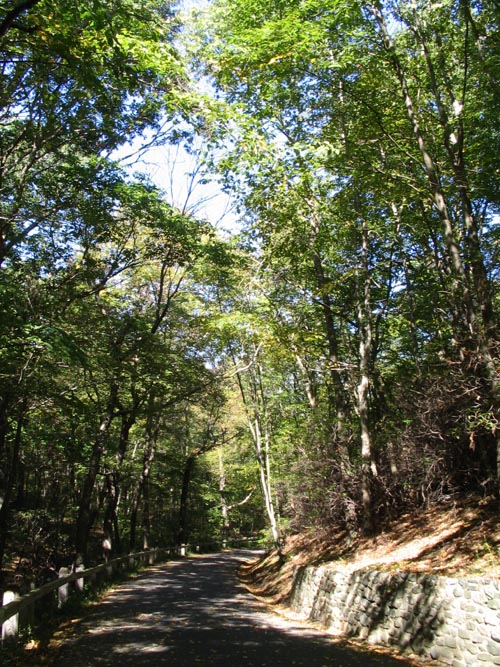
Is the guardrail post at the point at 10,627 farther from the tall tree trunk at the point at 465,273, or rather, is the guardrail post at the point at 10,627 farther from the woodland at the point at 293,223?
the tall tree trunk at the point at 465,273

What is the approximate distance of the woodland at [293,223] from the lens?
7.47m

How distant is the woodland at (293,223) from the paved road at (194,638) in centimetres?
355

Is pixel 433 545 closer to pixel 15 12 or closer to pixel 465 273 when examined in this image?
pixel 465 273

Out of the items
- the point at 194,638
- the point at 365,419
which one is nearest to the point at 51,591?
the point at 194,638

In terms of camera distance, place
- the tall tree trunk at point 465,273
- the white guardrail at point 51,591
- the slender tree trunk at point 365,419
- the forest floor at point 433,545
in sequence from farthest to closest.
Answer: the slender tree trunk at point 365,419 < the tall tree trunk at point 465,273 < the forest floor at point 433,545 < the white guardrail at point 51,591

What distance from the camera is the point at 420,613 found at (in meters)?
6.47

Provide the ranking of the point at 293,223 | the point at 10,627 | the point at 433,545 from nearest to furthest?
the point at 10,627 < the point at 433,545 < the point at 293,223

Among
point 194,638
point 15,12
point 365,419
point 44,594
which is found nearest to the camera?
point 15,12

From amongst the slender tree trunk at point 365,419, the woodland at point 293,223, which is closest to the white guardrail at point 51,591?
the woodland at point 293,223

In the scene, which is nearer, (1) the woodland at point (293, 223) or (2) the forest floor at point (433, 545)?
(2) the forest floor at point (433, 545)

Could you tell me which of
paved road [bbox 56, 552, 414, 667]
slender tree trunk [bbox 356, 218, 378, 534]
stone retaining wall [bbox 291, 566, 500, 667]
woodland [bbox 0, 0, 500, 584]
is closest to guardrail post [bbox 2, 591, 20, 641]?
paved road [bbox 56, 552, 414, 667]

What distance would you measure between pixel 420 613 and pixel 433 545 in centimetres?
168

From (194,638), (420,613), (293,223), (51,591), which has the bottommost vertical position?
(194,638)

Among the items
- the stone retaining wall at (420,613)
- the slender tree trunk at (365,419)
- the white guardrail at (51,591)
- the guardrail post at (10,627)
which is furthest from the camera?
the slender tree trunk at (365,419)
